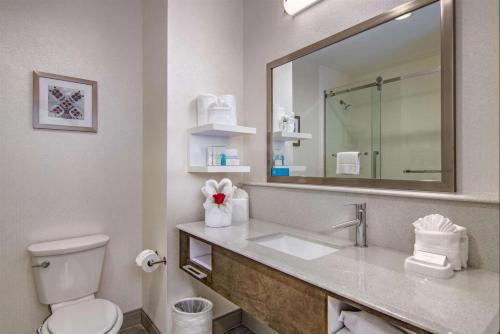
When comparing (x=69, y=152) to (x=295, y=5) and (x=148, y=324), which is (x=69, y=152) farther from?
(x=295, y=5)

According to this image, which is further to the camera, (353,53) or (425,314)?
(353,53)

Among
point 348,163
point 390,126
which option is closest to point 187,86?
point 348,163

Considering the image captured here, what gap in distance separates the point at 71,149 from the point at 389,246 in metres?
1.89

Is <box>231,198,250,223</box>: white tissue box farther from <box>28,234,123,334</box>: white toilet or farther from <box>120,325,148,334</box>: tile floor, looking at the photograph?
<box>120,325,148,334</box>: tile floor

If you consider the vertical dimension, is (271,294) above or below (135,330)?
above

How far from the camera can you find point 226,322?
188cm

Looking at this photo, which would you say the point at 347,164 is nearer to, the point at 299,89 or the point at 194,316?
the point at 299,89

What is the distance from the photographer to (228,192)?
166 centimetres

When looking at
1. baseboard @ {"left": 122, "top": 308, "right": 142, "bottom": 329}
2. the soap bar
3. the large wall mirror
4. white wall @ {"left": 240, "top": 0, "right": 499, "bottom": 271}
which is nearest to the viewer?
white wall @ {"left": 240, "top": 0, "right": 499, "bottom": 271}

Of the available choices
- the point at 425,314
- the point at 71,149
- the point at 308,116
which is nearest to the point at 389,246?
the point at 425,314

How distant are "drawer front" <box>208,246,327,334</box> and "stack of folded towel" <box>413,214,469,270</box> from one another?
1.39 feet

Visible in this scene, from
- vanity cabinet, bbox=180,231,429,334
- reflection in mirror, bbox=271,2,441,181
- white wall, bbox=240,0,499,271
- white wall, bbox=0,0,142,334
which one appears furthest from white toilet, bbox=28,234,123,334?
reflection in mirror, bbox=271,2,441,181

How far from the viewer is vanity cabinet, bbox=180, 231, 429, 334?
86 centimetres

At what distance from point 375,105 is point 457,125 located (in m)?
0.35
